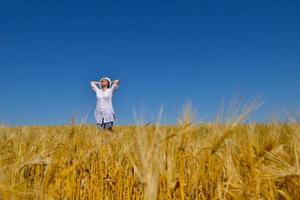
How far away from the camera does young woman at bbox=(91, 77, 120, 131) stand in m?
8.33

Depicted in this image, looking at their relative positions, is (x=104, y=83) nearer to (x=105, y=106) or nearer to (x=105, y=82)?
(x=105, y=82)

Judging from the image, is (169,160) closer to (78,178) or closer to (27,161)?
Result: (27,161)

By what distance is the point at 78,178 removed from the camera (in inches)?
101

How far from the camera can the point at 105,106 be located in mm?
8359

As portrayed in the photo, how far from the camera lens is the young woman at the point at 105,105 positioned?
27.3 feet

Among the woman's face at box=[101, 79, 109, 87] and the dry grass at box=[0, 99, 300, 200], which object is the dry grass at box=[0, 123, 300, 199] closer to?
the dry grass at box=[0, 99, 300, 200]

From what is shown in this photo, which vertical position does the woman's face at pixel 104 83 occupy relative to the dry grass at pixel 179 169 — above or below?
above

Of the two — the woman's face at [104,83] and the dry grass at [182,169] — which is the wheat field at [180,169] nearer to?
the dry grass at [182,169]

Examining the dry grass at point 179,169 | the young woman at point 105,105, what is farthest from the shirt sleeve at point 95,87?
the dry grass at point 179,169

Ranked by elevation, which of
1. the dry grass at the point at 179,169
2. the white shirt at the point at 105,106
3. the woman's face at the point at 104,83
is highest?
the woman's face at the point at 104,83

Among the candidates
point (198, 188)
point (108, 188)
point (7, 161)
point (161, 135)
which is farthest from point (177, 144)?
point (7, 161)

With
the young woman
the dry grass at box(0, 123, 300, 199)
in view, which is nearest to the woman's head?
the young woman

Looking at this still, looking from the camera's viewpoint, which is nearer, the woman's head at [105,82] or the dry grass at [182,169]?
the dry grass at [182,169]

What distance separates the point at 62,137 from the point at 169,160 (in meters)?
1.27
